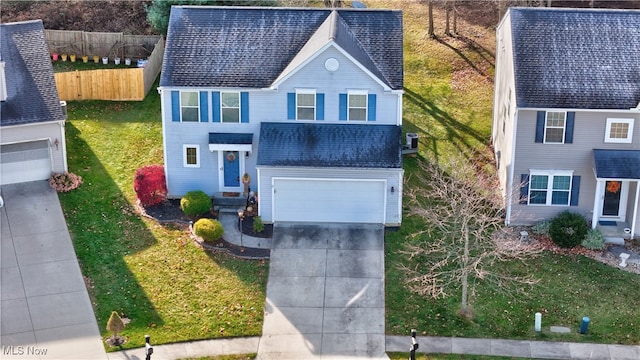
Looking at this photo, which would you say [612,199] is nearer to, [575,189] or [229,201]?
[575,189]

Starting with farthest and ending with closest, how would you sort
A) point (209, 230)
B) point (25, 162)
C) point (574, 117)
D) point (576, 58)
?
point (25, 162), point (576, 58), point (574, 117), point (209, 230)

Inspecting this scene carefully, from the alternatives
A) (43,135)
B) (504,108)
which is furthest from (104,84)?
(504,108)

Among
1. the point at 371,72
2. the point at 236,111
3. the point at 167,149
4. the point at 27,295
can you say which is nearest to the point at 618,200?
the point at 371,72

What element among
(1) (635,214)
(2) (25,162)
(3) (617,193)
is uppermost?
(2) (25,162)

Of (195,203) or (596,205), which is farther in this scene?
(195,203)

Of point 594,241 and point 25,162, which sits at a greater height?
point 25,162

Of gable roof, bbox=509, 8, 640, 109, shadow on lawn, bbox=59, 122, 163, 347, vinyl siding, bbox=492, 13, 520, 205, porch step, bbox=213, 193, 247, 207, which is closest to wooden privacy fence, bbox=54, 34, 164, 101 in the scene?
shadow on lawn, bbox=59, 122, 163, 347

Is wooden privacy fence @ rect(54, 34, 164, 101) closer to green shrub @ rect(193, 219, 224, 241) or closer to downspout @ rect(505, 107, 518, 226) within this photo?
green shrub @ rect(193, 219, 224, 241)
